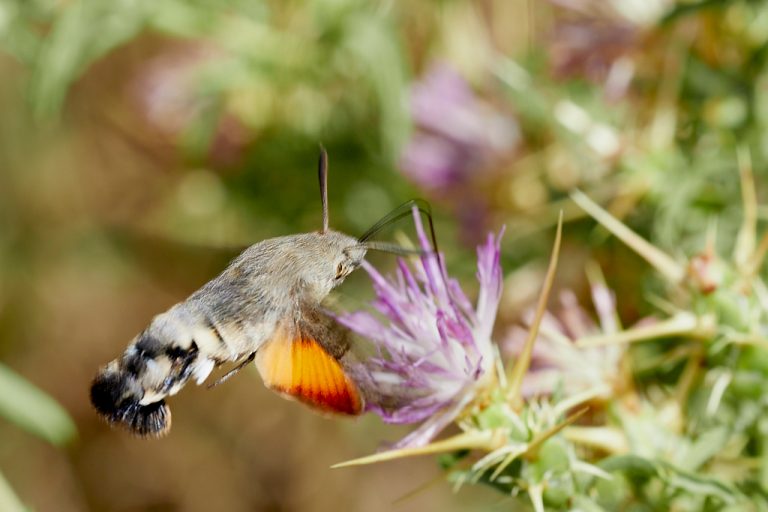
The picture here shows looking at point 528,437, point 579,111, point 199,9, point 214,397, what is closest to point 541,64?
point 579,111

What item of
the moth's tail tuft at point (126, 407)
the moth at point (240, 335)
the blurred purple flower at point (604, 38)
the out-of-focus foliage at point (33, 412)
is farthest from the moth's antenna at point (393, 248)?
the blurred purple flower at point (604, 38)

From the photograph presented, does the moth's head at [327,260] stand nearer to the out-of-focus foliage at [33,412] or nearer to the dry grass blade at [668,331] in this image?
the dry grass blade at [668,331]

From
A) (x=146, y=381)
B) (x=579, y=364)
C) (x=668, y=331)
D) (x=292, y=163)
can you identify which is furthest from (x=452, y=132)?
(x=146, y=381)

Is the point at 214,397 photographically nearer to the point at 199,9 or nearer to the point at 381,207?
the point at 381,207

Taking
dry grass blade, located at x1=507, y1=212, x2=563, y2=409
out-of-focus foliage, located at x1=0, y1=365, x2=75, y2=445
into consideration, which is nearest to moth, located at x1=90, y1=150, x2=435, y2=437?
dry grass blade, located at x1=507, y1=212, x2=563, y2=409

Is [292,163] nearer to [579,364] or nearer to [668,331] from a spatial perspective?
[579,364]

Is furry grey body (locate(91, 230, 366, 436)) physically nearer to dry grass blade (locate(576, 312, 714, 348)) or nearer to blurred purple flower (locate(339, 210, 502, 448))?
blurred purple flower (locate(339, 210, 502, 448))
